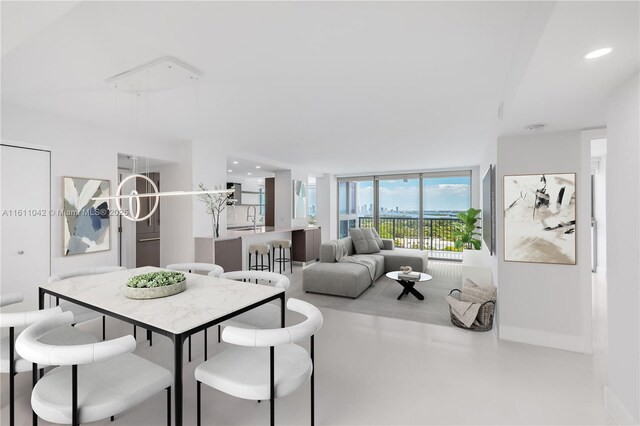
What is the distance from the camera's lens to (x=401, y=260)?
605cm

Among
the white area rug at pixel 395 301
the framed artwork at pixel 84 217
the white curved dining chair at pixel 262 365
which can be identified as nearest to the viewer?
the white curved dining chair at pixel 262 365

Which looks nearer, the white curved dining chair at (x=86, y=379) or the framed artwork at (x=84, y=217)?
the white curved dining chair at (x=86, y=379)

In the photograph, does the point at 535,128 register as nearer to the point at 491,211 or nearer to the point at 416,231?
the point at 491,211

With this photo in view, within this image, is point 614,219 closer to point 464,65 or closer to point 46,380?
point 464,65

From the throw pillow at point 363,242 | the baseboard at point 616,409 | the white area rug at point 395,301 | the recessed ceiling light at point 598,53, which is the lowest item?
the white area rug at point 395,301

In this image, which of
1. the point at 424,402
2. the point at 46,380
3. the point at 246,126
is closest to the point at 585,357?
the point at 424,402

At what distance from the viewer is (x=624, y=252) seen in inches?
71.8

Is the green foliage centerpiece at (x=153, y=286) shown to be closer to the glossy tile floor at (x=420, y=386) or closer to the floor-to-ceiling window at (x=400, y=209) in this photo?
the glossy tile floor at (x=420, y=386)

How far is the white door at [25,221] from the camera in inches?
116

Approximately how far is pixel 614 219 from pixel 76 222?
5.12 meters

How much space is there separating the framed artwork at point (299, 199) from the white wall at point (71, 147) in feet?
11.2

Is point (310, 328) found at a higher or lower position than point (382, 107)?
lower

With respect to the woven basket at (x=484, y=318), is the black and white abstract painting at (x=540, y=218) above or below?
above

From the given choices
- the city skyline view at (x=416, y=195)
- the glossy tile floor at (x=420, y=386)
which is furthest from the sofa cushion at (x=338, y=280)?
the city skyline view at (x=416, y=195)
